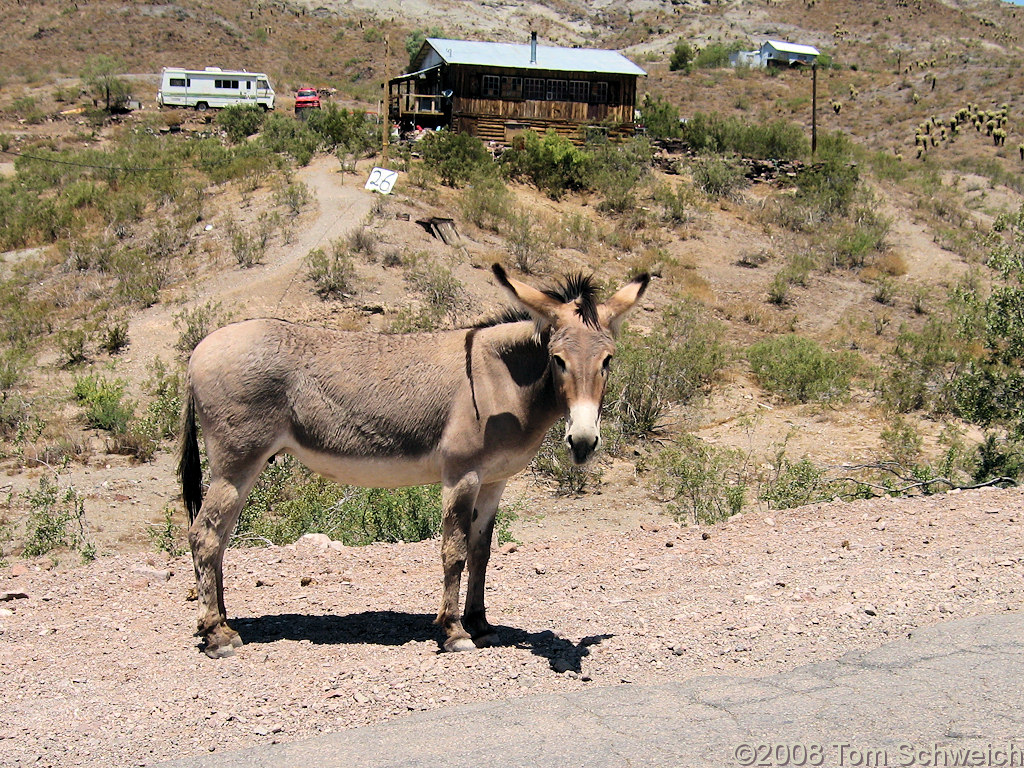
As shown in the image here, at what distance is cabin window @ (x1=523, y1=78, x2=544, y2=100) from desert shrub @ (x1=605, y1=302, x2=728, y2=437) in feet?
76.1

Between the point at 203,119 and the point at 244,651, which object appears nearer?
the point at 244,651

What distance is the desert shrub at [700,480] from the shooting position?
11.8 metres

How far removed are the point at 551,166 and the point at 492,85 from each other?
10.1 meters

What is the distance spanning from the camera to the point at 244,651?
595cm

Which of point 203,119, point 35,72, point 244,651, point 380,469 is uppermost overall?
point 35,72

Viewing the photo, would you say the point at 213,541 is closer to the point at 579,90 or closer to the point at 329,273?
the point at 329,273

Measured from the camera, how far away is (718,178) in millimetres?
35625

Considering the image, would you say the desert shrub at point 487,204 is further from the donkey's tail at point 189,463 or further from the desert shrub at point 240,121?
the donkey's tail at point 189,463

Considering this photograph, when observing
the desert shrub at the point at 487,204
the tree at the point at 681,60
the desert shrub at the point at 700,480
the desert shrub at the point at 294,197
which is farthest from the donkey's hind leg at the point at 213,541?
the tree at the point at 681,60

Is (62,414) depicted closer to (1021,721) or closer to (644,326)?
(644,326)

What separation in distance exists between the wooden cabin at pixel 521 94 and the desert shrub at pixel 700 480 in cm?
2837

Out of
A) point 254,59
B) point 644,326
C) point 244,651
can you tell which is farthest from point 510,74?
point 244,651

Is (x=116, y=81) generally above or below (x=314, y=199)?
above

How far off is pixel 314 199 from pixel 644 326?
10.7 metres
